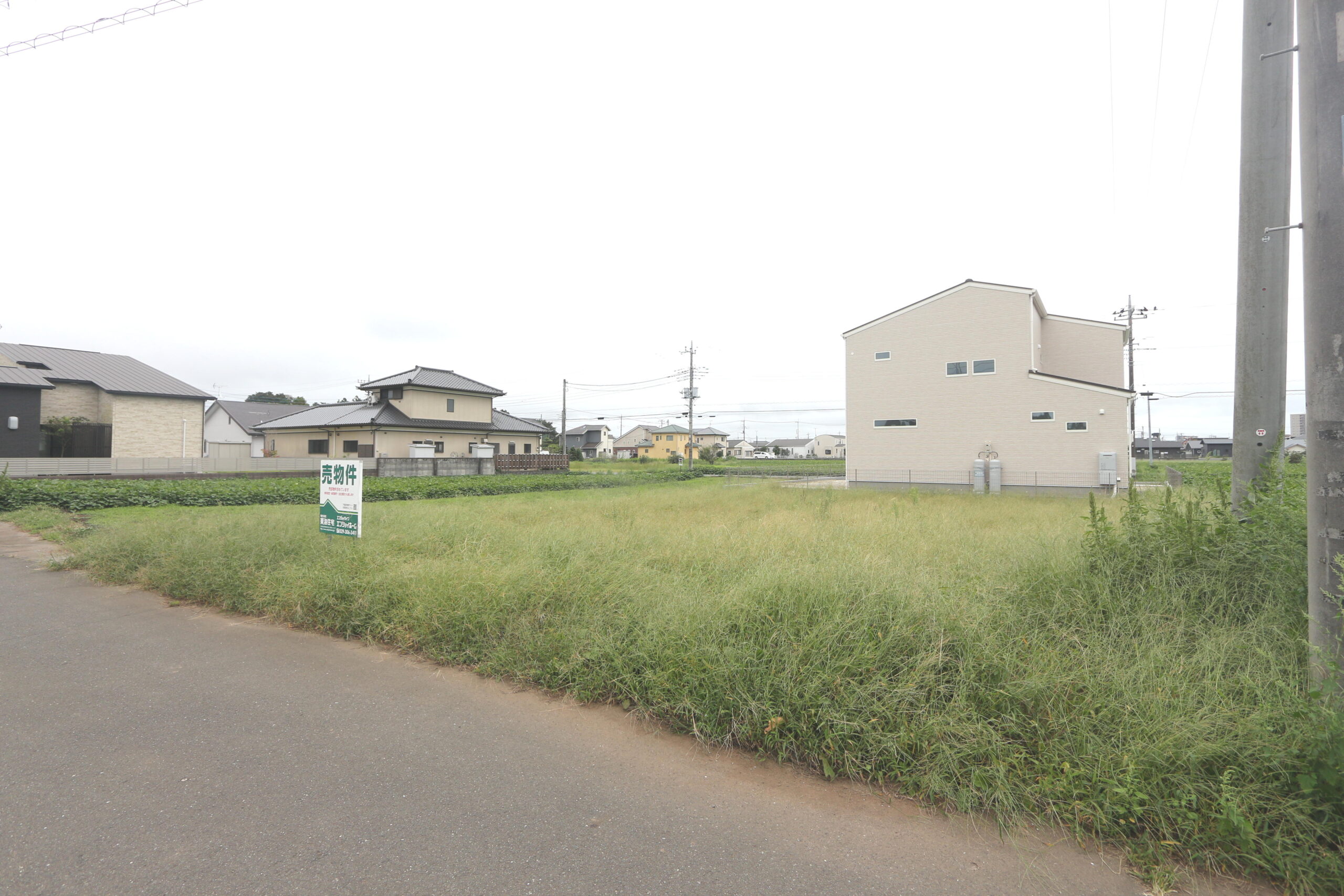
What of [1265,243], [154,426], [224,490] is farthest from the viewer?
[154,426]

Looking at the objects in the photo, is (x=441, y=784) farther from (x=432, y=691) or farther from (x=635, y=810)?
(x=432, y=691)

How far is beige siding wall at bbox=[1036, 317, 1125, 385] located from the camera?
21625 millimetres

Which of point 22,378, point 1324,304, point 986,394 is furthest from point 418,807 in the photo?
point 22,378

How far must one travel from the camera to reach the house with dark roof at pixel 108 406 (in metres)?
25.4

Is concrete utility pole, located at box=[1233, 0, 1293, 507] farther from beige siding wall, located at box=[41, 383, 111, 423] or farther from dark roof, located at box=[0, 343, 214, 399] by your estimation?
beige siding wall, located at box=[41, 383, 111, 423]

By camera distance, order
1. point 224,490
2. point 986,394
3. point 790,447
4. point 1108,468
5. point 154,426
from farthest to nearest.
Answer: point 790,447 < point 154,426 < point 986,394 < point 1108,468 < point 224,490

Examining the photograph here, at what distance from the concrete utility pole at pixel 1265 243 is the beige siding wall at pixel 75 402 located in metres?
35.6

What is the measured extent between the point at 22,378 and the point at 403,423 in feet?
42.5

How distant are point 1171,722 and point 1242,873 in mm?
572

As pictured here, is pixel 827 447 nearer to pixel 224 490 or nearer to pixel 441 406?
pixel 441 406

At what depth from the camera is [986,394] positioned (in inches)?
784

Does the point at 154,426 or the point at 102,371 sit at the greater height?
the point at 102,371

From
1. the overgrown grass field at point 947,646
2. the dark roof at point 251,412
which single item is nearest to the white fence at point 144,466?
the overgrown grass field at point 947,646

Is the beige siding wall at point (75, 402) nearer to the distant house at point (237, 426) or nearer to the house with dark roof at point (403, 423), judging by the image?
the house with dark roof at point (403, 423)
